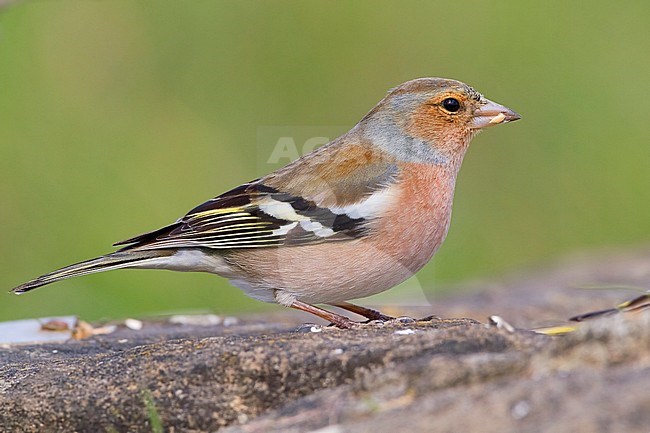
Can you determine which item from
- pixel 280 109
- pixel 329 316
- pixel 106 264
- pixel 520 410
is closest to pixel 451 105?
pixel 329 316

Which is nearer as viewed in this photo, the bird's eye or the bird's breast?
the bird's breast

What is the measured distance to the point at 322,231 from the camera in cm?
583

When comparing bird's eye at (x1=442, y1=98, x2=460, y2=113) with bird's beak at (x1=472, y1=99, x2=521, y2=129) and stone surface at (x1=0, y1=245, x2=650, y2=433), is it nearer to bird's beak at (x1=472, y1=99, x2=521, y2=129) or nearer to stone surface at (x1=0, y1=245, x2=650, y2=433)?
bird's beak at (x1=472, y1=99, x2=521, y2=129)

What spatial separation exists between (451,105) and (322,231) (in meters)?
1.17

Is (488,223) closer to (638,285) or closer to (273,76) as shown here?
(273,76)

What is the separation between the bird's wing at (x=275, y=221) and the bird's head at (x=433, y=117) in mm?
436

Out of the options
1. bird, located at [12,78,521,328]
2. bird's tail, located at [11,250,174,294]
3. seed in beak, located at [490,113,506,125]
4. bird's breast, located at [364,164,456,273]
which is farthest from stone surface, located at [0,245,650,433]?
seed in beak, located at [490,113,506,125]

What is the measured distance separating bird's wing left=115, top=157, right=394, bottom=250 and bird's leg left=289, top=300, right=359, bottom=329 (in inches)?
12.7

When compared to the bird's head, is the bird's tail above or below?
below

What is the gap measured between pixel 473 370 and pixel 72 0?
34.6 ft

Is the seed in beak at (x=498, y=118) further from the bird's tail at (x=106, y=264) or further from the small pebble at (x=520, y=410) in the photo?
the small pebble at (x=520, y=410)

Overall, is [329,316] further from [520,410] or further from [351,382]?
[520,410]

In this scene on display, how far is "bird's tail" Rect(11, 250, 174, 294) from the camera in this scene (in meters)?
5.59

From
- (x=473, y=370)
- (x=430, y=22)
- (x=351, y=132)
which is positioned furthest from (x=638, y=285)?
(x=430, y=22)
